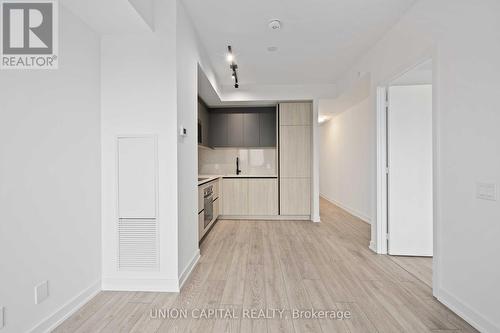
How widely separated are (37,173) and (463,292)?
3278 millimetres

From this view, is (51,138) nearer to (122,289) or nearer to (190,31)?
(122,289)

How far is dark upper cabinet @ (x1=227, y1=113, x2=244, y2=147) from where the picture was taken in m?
5.36

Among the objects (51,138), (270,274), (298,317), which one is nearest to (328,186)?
(270,274)

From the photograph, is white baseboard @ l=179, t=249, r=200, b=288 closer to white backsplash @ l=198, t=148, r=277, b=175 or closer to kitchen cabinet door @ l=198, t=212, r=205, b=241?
kitchen cabinet door @ l=198, t=212, r=205, b=241

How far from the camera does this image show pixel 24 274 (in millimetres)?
1511

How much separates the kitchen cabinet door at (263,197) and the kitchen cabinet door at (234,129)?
3.24 ft

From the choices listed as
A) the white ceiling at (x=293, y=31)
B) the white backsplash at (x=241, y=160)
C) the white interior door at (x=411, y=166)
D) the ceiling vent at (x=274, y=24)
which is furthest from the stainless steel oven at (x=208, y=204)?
the white interior door at (x=411, y=166)

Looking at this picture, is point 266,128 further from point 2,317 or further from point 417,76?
point 2,317

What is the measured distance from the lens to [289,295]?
2.09 meters

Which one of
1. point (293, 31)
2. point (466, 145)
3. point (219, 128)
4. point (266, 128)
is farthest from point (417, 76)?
point (219, 128)

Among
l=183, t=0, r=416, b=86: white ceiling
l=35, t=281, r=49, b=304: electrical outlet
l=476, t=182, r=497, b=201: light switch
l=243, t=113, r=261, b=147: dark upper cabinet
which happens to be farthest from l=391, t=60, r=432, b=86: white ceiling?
l=35, t=281, r=49, b=304: electrical outlet

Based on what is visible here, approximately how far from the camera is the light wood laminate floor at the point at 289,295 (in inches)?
67.2

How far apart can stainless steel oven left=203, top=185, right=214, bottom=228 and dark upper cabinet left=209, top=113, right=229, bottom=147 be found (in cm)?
141

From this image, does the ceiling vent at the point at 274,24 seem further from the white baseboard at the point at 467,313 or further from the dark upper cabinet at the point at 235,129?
the white baseboard at the point at 467,313
